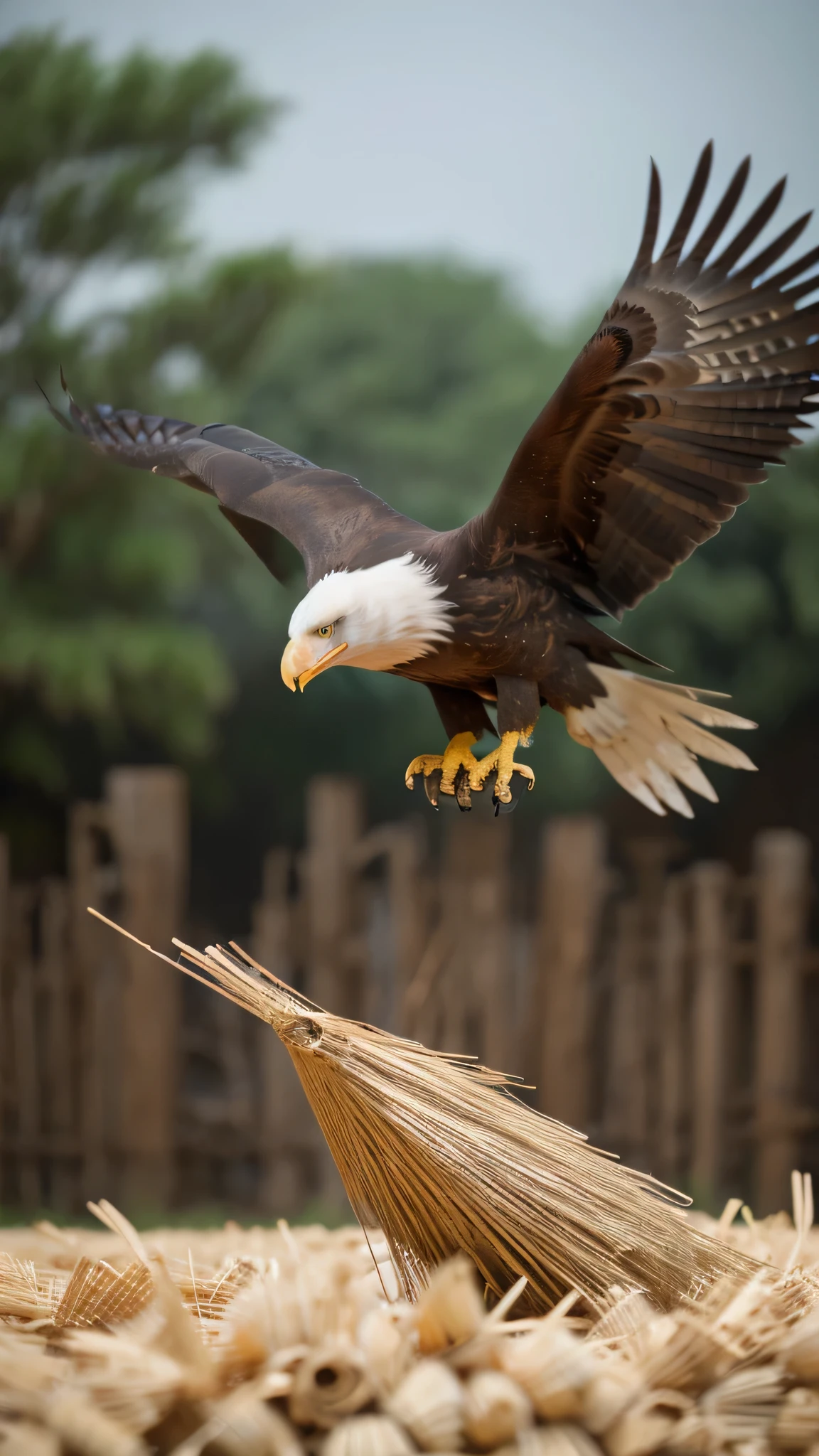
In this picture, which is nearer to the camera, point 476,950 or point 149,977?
point 476,950

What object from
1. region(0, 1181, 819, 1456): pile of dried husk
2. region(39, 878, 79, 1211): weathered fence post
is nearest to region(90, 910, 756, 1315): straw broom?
region(0, 1181, 819, 1456): pile of dried husk

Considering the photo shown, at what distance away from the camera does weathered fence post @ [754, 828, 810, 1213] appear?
101 inches

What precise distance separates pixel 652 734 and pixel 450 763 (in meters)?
0.21

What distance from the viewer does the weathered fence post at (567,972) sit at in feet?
8.09

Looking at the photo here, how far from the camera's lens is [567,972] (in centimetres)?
247

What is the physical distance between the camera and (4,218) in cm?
310

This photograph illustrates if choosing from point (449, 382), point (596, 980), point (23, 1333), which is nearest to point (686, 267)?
point (23, 1333)

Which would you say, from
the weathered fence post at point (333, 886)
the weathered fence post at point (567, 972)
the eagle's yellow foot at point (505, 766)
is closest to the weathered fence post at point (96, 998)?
the weathered fence post at point (333, 886)

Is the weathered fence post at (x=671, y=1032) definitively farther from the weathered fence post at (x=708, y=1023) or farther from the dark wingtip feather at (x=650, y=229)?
the dark wingtip feather at (x=650, y=229)

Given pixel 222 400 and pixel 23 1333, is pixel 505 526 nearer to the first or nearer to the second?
pixel 23 1333

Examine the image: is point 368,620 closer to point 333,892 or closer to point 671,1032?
point 333,892

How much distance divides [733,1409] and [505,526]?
0.69 m

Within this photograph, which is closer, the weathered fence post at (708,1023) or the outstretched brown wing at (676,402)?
the outstretched brown wing at (676,402)

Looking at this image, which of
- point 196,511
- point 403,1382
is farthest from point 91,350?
point 403,1382
